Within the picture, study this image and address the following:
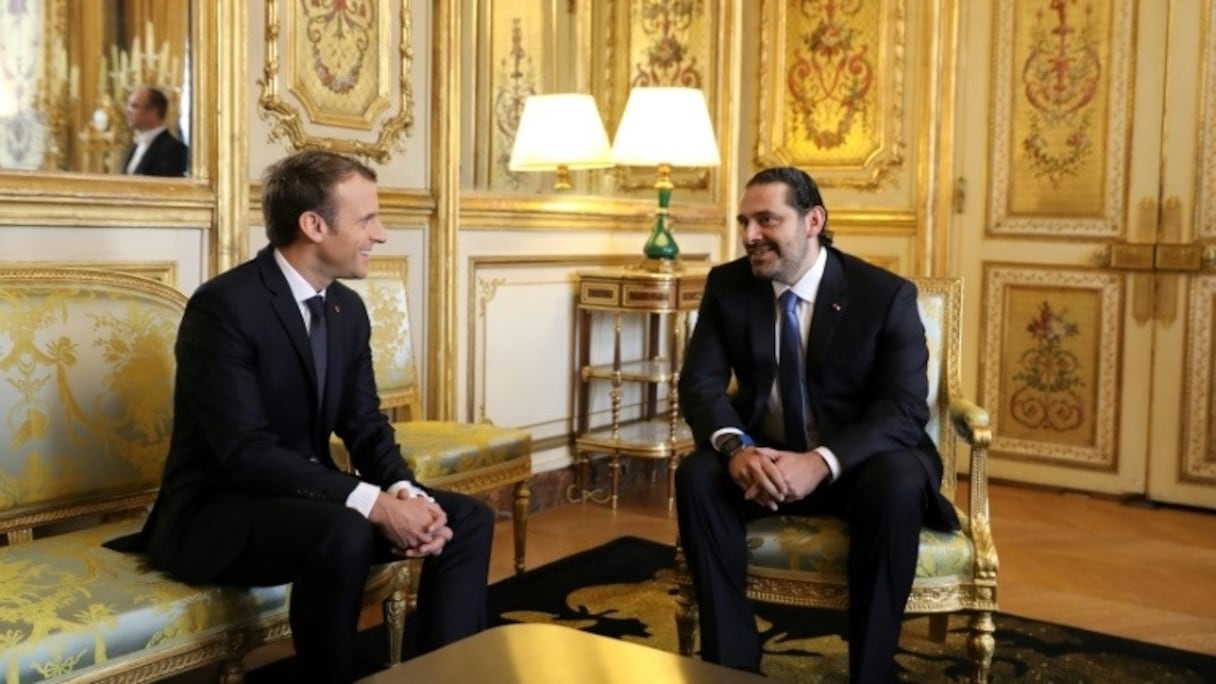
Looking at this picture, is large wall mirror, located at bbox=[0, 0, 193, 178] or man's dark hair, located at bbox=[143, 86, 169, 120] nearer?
large wall mirror, located at bbox=[0, 0, 193, 178]

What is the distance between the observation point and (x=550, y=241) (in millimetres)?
4672

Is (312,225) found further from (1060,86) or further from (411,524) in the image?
(1060,86)

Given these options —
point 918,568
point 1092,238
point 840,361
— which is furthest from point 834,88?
point 918,568

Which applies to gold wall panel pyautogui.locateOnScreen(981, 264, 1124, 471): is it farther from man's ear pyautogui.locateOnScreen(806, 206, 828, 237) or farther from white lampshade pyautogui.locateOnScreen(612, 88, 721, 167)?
man's ear pyautogui.locateOnScreen(806, 206, 828, 237)

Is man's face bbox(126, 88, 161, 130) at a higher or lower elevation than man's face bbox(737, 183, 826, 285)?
higher

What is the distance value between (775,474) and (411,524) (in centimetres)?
73

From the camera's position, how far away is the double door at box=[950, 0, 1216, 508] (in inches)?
196

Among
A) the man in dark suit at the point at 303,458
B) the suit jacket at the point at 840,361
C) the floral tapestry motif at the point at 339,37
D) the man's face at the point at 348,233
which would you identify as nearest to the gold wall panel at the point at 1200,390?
the suit jacket at the point at 840,361

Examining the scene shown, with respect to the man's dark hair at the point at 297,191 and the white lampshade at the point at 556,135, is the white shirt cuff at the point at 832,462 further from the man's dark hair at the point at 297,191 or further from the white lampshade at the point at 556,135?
the white lampshade at the point at 556,135

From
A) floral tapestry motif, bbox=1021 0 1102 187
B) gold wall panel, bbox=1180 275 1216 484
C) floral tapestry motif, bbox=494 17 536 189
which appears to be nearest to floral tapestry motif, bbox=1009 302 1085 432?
gold wall panel, bbox=1180 275 1216 484

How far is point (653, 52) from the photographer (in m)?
5.38

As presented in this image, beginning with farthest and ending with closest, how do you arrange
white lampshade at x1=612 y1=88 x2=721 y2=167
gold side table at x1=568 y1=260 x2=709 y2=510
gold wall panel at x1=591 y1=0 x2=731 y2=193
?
1. gold wall panel at x1=591 y1=0 x2=731 y2=193
2. gold side table at x1=568 y1=260 x2=709 y2=510
3. white lampshade at x1=612 y1=88 x2=721 y2=167

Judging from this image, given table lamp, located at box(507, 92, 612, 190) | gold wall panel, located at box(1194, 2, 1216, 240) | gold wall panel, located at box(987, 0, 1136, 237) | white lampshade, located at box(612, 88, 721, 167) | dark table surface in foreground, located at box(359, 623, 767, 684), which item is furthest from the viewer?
gold wall panel, located at box(987, 0, 1136, 237)

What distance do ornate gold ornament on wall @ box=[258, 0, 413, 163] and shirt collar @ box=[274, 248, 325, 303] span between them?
1.24 m
